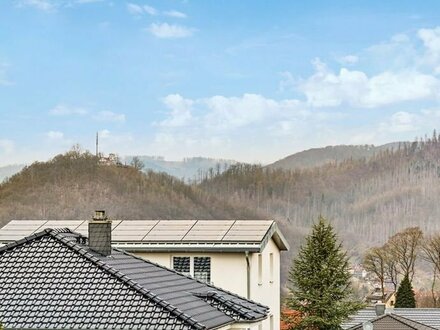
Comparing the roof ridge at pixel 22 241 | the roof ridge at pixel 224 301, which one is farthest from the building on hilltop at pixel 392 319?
the roof ridge at pixel 22 241

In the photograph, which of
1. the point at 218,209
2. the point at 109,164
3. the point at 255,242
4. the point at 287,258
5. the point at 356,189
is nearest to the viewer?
the point at 255,242

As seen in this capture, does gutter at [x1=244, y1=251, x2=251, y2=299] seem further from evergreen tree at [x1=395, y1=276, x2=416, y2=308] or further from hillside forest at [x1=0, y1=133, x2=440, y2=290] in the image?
hillside forest at [x1=0, y1=133, x2=440, y2=290]

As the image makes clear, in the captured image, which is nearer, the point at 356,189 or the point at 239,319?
the point at 239,319

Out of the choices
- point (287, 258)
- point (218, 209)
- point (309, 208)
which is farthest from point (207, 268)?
point (309, 208)

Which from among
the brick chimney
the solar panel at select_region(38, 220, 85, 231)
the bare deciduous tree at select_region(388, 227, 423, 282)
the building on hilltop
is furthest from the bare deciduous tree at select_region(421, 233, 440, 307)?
the brick chimney

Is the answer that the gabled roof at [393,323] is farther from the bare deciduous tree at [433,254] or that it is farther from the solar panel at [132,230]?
the bare deciduous tree at [433,254]

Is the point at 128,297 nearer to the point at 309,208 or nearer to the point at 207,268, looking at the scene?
the point at 207,268

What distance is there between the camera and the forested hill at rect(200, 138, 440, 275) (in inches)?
6314

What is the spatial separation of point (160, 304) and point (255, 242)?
11.6m

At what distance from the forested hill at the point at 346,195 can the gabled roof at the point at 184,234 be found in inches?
4463

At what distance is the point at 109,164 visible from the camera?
127 meters

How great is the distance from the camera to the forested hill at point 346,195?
16038 cm

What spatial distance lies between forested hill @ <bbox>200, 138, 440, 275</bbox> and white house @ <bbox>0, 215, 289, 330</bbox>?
4473 inches

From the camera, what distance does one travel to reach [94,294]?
17.1 meters
